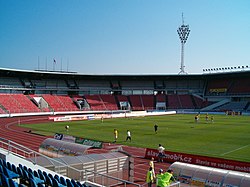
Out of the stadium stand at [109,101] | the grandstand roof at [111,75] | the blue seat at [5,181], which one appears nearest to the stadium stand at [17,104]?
the grandstand roof at [111,75]

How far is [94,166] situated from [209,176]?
5.21 meters

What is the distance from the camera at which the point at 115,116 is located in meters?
58.1

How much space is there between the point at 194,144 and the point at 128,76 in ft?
194

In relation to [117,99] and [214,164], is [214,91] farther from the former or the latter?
[214,164]

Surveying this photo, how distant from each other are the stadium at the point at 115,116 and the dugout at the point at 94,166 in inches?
1.8

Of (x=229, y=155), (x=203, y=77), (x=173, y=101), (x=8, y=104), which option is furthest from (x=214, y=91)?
(x=229, y=155)

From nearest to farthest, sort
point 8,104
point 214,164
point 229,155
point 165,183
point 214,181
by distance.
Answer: point 165,183, point 214,181, point 214,164, point 229,155, point 8,104

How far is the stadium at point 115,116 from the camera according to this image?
504 inches

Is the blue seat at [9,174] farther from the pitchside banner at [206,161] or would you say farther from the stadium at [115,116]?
the pitchside banner at [206,161]

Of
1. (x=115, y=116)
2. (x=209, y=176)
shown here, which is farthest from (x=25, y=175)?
(x=115, y=116)

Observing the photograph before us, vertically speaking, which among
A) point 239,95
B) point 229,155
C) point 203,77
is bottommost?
point 229,155

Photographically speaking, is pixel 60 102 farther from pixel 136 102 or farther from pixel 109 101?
pixel 136 102

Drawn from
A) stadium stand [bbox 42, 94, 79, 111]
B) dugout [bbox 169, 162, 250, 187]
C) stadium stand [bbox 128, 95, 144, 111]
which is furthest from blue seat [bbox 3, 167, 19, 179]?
stadium stand [bbox 128, 95, 144, 111]

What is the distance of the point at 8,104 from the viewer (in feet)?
191
